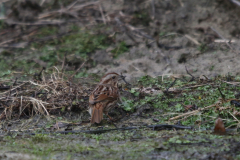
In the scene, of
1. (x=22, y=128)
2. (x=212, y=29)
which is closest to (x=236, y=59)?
(x=212, y=29)

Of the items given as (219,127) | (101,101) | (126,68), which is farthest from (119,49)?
(219,127)

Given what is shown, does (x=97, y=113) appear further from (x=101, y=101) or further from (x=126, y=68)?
(x=126, y=68)

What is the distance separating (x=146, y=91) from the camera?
21.8 feet

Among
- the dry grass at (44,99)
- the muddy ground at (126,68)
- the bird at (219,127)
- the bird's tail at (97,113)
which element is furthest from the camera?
the dry grass at (44,99)

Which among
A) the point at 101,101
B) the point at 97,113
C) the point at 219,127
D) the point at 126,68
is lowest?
the point at 219,127

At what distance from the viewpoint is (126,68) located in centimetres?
818

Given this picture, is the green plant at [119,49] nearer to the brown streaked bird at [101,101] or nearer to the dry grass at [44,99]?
the dry grass at [44,99]

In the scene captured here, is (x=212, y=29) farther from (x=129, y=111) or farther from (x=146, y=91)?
(x=129, y=111)

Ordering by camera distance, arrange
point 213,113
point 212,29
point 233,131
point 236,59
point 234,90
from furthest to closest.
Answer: point 212,29, point 236,59, point 234,90, point 213,113, point 233,131

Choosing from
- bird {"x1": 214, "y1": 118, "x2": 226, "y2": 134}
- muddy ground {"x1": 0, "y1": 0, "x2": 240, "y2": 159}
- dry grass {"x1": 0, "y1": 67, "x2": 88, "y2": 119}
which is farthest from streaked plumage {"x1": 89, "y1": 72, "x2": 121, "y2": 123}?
bird {"x1": 214, "y1": 118, "x2": 226, "y2": 134}

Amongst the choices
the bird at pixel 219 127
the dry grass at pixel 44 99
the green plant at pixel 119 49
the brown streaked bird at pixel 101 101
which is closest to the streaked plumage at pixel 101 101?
the brown streaked bird at pixel 101 101

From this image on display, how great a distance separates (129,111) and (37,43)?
5095 millimetres

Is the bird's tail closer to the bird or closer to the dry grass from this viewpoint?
the dry grass

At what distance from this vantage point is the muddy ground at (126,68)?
183 inches
